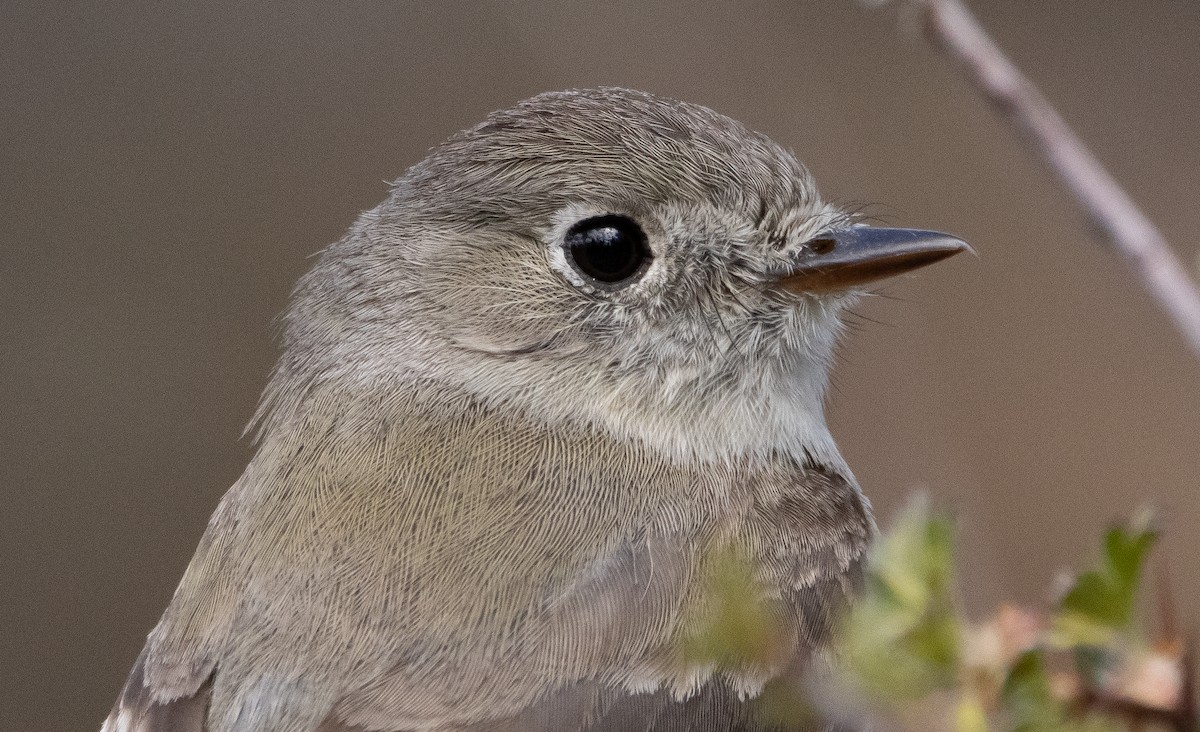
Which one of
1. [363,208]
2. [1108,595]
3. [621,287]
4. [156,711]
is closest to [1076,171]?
[1108,595]

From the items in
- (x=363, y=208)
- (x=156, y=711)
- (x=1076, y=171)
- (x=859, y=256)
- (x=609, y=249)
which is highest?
(x=1076, y=171)

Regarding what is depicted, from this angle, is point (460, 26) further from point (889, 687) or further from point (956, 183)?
point (889, 687)

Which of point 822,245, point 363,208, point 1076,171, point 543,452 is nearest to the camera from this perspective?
point 1076,171

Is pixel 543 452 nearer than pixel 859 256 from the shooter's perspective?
Yes

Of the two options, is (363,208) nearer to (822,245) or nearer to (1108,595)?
(822,245)

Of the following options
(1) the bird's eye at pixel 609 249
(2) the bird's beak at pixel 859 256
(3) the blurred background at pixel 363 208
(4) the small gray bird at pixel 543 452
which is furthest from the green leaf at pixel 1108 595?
(3) the blurred background at pixel 363 208
